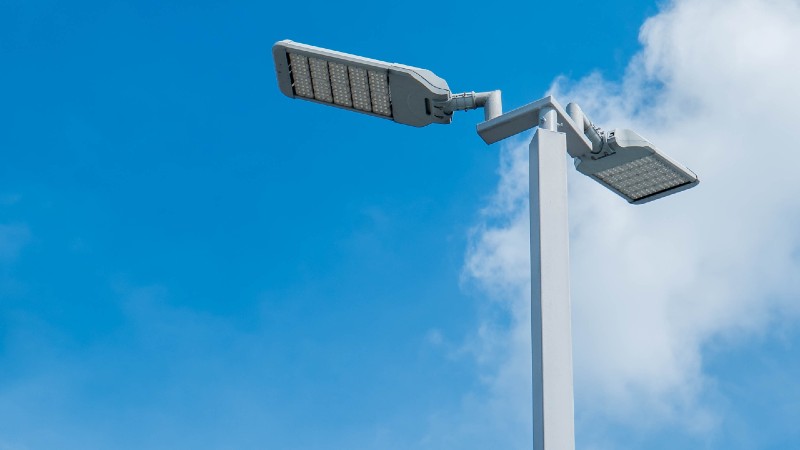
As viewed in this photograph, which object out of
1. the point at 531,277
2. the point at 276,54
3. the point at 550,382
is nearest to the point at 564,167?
the point at 531,277

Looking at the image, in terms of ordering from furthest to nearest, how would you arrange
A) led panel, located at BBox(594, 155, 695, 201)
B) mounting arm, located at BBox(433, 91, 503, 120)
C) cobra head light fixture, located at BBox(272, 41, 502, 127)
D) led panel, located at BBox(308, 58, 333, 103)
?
led panel, located at BBox(594, 155, 695, 201) → led panel, located at BBox(308, 58, 333, 103) → cobra head light fixture, located at BBox(272, 41, 502, 127) → mounting arm, located at BBox(433, 91, 503, 120)

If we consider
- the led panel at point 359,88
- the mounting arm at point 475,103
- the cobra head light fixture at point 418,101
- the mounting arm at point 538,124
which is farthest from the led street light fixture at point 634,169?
the led panel at point 359,88

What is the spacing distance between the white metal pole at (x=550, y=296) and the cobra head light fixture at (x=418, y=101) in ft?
1.92

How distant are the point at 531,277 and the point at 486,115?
1268mm

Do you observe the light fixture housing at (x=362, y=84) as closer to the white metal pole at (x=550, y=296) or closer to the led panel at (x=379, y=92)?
the led panel at (x=379, y=92)

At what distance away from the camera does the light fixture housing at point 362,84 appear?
5.79m

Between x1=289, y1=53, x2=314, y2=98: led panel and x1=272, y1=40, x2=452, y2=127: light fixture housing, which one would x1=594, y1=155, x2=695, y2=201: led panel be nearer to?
x1=272, y1=40, x2=452, y2=127: light fixture housing

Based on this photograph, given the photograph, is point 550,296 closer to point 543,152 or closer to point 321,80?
point 543,152

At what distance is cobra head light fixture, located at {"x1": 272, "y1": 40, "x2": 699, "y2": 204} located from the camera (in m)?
5.75

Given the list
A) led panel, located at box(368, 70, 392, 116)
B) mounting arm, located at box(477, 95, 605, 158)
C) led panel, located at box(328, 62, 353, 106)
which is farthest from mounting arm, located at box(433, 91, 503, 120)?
led panel, located at box(328, 62, 353, 106)

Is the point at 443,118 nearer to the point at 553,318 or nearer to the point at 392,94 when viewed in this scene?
the point at 392,94

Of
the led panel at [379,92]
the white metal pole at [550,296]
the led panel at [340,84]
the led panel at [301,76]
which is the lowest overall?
the white metal pole at [550,296]

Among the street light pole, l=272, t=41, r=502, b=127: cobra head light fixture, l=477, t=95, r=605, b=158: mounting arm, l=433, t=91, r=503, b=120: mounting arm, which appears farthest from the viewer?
l=272, t=41, r=502, b=127: cobra head light fixture

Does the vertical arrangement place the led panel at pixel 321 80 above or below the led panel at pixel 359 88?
above
